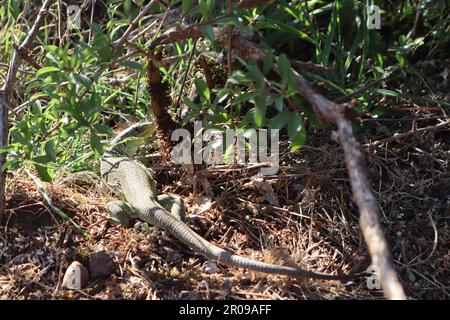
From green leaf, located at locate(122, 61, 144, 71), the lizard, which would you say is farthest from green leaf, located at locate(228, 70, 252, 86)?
the lizard

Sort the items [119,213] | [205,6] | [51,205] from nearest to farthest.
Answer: [205,6] < [51,205] < [119,213]

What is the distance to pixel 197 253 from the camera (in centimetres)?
328

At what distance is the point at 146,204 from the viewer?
366 cm

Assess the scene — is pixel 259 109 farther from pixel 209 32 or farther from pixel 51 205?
pixel 51 205

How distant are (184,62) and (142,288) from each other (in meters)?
1.64

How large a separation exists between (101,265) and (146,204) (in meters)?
0.63

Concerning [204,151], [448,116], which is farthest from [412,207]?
[204,151]

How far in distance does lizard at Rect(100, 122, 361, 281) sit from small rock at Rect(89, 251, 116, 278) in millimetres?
377

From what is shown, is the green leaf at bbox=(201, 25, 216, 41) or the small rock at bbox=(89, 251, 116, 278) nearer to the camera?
the green leaf at bbox=(201, 25, 216, 41)

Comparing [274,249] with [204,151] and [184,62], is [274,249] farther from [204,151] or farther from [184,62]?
[184,62]

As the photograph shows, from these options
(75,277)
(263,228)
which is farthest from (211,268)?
(75,277)

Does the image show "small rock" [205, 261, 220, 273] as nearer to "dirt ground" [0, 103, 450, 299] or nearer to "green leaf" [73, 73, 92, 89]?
"dirt ground" [0, 103, 450, 299]

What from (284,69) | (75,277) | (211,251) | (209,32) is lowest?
(75,277)

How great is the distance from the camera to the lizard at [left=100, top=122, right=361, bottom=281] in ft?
9.86
